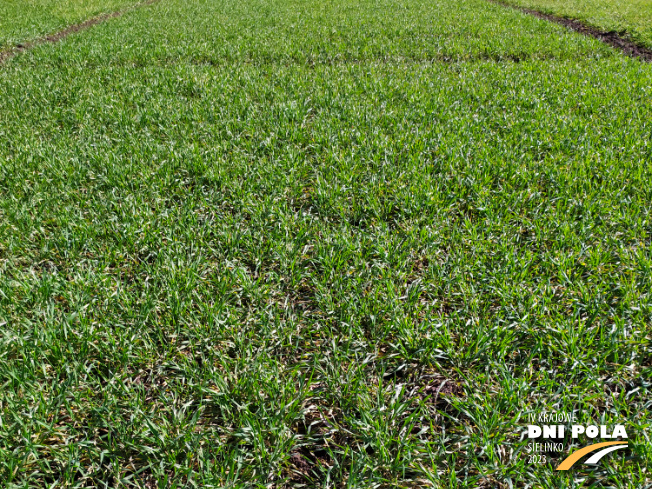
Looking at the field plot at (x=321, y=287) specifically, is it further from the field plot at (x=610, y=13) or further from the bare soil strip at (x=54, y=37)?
the field plot at (x=610, y=13)

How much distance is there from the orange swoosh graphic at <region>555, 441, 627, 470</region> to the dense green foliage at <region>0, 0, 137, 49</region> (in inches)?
541

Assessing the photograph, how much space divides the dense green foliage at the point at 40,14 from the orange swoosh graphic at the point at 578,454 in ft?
45.1

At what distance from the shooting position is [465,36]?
9898 millimetres

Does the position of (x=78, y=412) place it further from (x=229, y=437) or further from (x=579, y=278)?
(x=579, y=278)

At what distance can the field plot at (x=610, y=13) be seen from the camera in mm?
10391

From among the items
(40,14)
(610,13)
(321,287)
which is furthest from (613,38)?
(40,14)

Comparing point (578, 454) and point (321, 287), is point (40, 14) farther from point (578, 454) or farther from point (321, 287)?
point (578, 454)

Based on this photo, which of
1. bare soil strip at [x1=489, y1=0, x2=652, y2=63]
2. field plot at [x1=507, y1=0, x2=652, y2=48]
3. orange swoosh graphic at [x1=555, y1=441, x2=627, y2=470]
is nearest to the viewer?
orange swoosh graphic at [x1=555, y1=441, x2=627, y2=470]

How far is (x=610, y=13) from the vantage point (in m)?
12.6

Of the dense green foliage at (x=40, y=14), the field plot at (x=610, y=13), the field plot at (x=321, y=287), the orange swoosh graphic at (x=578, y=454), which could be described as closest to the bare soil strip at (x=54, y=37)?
the dense green foliage at (x=40, y=14)

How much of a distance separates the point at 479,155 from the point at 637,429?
9.74 ft

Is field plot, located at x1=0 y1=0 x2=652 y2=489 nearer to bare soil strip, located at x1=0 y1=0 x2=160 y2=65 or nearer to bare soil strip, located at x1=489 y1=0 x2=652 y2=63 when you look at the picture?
bare soil strip, located at x1=489 y1=0 x2=652 y2=63

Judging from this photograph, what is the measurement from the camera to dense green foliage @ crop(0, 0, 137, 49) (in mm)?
11136

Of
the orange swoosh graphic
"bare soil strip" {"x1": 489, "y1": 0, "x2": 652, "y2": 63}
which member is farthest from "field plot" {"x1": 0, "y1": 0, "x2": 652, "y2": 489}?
"bare soil strip" {"x1": 489, "y1": 0, "x2": 652, "y2": 63}
